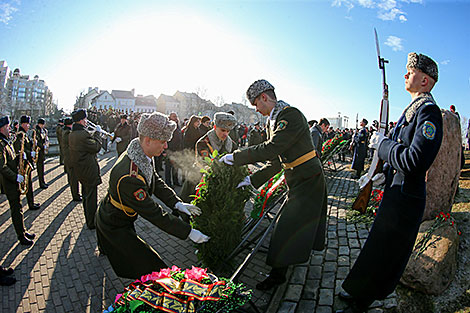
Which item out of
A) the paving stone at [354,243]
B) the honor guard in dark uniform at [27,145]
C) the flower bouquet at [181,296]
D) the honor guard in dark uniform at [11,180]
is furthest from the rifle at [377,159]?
the honor guard in dark uniform at [27,145]

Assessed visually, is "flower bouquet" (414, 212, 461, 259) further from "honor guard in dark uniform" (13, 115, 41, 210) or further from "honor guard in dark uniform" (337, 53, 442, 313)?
"honor guard in dark uniform" (13, 115, 41, 210)

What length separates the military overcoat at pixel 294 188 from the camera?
312 centimetres

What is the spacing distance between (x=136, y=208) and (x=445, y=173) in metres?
3.93

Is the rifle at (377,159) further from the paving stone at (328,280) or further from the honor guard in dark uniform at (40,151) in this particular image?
the honor guard in dark uniform at (40,151)

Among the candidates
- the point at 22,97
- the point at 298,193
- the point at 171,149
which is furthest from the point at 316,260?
the point at 22,97

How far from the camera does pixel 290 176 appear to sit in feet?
11.0

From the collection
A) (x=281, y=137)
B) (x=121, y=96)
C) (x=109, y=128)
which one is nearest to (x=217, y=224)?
(x=281, y=137)

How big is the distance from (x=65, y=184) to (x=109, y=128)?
14.2 m

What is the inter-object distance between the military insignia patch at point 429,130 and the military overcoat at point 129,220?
7.59 feet

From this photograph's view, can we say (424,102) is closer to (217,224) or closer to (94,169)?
(217,224)

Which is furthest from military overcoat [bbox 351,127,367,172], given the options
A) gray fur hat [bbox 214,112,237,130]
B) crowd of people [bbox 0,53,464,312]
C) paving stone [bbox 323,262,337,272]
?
crowd of people [bbox 0,53,464,312]

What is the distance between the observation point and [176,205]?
3.28 metres

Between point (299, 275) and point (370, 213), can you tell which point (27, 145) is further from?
point (370, 213)

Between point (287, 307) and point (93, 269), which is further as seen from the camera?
point (93, 269)
